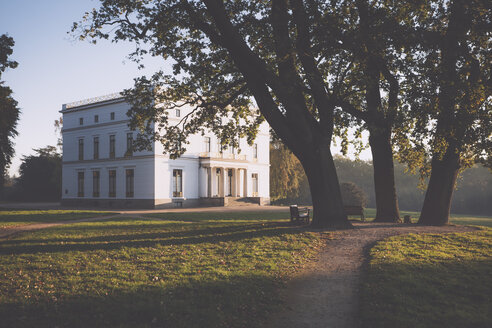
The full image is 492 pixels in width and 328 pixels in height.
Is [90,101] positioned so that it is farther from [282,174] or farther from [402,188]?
[402,188]

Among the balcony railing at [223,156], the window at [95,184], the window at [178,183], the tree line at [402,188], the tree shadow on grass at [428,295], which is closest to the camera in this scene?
the tree shadow on grass at [428,295]

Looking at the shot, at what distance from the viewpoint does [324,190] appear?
15.8 metres

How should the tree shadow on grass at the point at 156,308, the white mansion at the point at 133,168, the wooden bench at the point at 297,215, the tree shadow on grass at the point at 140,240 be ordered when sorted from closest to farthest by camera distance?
1. the tree shadow on grass at the point at 156,308
2. the tree shadow on grass at the point at 140,240
3. the wooden bench at the point at 297,215
4. the white mansion at the point at 133,168

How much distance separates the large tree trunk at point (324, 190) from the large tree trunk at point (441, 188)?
5115mm

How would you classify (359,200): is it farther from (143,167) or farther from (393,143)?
(393,143)

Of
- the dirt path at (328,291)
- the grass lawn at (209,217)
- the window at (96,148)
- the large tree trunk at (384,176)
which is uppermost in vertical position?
the window at (96,148)

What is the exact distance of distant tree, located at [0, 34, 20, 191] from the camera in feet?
64.5

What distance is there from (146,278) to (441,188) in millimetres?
14981

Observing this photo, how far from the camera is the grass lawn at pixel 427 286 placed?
6.11 meters

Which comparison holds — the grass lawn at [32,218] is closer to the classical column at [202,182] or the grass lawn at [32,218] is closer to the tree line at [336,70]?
the tree line at [336,70]

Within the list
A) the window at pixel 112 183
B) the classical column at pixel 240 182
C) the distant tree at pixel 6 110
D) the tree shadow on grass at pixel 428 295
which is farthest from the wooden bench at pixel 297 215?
the window at pixel 112 183

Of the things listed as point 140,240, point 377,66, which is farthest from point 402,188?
point 140,240

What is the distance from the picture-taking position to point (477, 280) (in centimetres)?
813

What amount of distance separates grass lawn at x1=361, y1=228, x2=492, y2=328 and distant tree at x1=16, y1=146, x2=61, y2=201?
55353 mm
